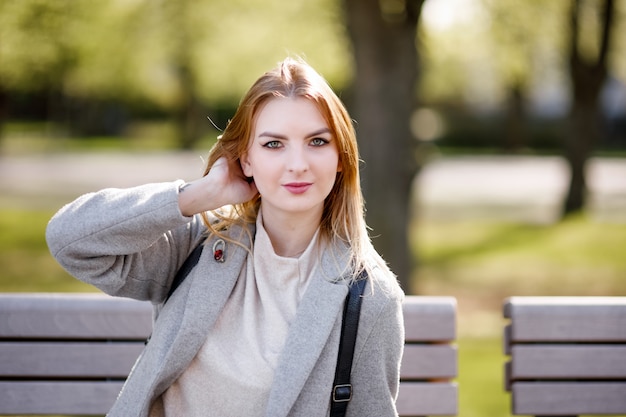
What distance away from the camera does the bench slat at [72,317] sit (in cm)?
332

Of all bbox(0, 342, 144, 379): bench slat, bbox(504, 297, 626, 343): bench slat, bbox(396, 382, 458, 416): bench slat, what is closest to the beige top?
bbox(0, 342, 144, 379): bench slat

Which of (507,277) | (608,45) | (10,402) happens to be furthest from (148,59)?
(10,402)

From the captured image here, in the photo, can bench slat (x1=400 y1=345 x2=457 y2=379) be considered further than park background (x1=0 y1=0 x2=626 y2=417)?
No

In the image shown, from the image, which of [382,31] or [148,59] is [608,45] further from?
[148,59]

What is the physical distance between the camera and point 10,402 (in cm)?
333

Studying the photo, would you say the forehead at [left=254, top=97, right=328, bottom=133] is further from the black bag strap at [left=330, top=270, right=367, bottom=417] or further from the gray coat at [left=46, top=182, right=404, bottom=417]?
the black bag strap at [left=330, top=270, right=367, bottom=417]

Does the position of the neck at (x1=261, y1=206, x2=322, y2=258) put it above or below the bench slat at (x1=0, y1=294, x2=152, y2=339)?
above

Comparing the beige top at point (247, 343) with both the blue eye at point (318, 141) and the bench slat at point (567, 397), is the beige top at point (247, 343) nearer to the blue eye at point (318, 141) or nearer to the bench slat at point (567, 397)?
the blue eye at point (318, 141)

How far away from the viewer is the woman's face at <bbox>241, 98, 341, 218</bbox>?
2.62 meters

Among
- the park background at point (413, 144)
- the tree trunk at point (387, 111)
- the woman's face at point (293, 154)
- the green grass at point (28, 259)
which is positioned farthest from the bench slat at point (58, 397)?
the green grass at point (28, 259)

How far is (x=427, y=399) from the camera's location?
3.40m

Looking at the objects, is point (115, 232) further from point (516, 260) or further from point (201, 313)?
point (516, 260)

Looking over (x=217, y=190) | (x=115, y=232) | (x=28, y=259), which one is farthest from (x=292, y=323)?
(x=28, y=259)

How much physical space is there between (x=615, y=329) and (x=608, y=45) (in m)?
12.3
